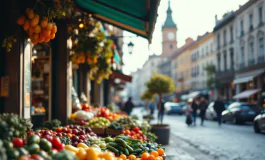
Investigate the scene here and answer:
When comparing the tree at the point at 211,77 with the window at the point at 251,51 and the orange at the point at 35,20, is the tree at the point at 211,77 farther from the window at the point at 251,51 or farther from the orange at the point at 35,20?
the orange at the point at 35,20

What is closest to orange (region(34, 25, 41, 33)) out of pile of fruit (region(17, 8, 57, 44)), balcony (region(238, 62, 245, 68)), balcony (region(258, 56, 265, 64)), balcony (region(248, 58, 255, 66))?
pile of fruit (region(17, 8, 57, 44))

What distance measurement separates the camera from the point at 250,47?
37.9 meters

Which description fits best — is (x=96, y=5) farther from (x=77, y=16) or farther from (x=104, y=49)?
(x=104, y=49)

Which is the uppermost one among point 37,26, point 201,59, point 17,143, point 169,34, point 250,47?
point 169,34

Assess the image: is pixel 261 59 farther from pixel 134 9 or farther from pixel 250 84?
pixel 134 9

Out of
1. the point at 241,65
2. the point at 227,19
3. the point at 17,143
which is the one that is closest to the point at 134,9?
the point at 17,143

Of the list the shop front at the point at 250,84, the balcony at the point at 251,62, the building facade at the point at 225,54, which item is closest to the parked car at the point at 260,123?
the shop front at the point at 250,84

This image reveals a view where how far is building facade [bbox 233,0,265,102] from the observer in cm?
3488

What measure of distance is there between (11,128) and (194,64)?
2566 inches

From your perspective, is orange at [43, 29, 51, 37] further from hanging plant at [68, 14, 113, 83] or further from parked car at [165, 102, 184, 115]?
parked car at [165, 102, 184, 115]

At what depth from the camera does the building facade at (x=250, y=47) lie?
34875mm

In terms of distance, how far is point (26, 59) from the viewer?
691 cm

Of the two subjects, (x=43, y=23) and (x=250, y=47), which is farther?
(x=250, y=47)

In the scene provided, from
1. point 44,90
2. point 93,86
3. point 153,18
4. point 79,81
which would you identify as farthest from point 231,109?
point 153,18
